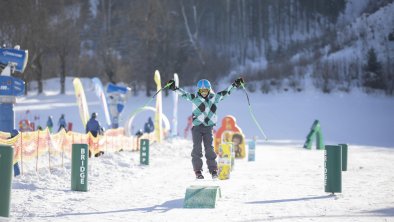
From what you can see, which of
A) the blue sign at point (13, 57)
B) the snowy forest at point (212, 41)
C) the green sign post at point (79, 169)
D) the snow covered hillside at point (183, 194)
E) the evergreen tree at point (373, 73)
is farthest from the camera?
the snowy forest at point (212, 41)

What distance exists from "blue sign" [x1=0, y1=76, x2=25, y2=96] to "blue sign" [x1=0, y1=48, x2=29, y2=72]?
57 centimetres

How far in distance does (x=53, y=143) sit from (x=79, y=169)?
4.90 metres

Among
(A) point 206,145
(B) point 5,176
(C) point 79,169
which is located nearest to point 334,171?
(A) point 206,145

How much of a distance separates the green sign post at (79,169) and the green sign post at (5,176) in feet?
10.8

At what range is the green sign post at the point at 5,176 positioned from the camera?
622cm

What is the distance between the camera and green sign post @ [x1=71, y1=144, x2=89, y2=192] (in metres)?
9.66

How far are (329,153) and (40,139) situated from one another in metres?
7.77

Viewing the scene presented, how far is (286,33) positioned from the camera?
55.9 meters

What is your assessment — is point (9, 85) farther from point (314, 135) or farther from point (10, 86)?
point (314, 135)

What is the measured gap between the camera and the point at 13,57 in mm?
14312

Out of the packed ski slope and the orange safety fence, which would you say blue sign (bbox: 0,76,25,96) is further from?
the packed ski slope

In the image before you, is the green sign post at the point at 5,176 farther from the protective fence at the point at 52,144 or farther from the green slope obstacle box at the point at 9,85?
the green slope obstacle box at the point at 9,85

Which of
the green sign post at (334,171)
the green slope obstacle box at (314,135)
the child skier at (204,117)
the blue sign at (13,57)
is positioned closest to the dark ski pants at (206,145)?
the child skier at (204,117)

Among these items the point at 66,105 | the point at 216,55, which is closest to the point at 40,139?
the point at 66,105
